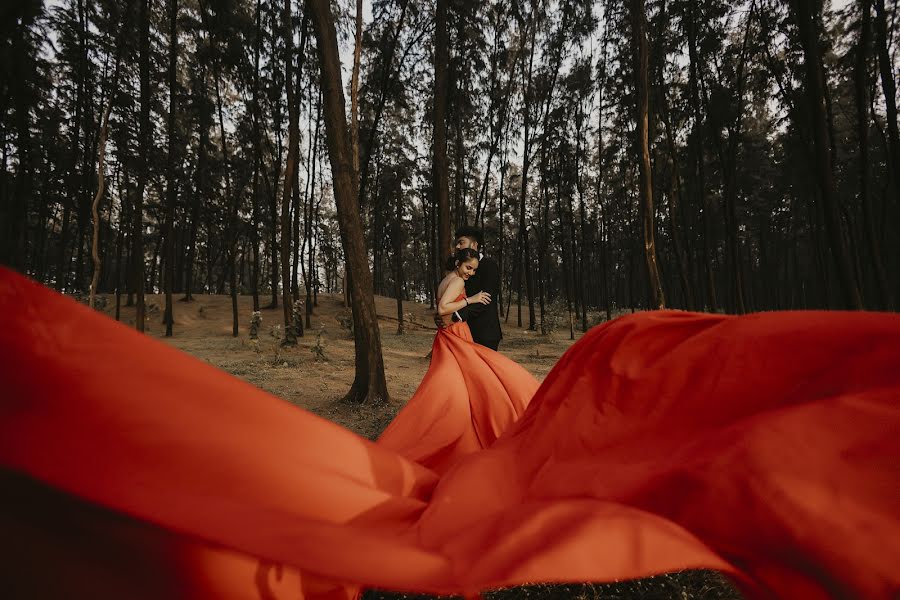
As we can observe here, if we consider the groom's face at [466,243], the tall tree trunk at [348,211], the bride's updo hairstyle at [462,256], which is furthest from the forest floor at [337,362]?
the groom's face at [466,243]

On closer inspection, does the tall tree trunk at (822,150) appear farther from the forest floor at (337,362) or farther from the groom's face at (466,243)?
the groom's face at (466,243)

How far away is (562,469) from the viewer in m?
1.53

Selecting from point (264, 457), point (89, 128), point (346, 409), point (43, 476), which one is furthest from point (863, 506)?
point (89, 128)

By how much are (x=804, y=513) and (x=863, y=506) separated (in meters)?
0.12

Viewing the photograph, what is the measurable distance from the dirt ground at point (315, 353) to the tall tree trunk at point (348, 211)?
16.0 inches

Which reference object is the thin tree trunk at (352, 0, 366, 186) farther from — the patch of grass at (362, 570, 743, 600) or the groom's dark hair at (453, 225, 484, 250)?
the patch of grass at (362, 570, 743, 600)

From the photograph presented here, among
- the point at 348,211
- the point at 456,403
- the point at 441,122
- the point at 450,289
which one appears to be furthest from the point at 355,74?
the point at 456,403

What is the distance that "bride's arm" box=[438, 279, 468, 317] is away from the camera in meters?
3.54

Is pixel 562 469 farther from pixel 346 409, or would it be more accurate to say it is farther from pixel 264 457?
pixel 346 409

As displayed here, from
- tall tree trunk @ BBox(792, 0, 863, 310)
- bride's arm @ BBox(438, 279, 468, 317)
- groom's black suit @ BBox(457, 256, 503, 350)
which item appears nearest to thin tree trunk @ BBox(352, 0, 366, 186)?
groom's black suit @ BBox(457, 256, 503, 350)

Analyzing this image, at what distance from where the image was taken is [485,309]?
12.5 ft

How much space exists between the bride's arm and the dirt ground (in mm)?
654

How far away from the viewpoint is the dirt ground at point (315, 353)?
18.1ft

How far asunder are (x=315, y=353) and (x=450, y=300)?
6.39 metres
